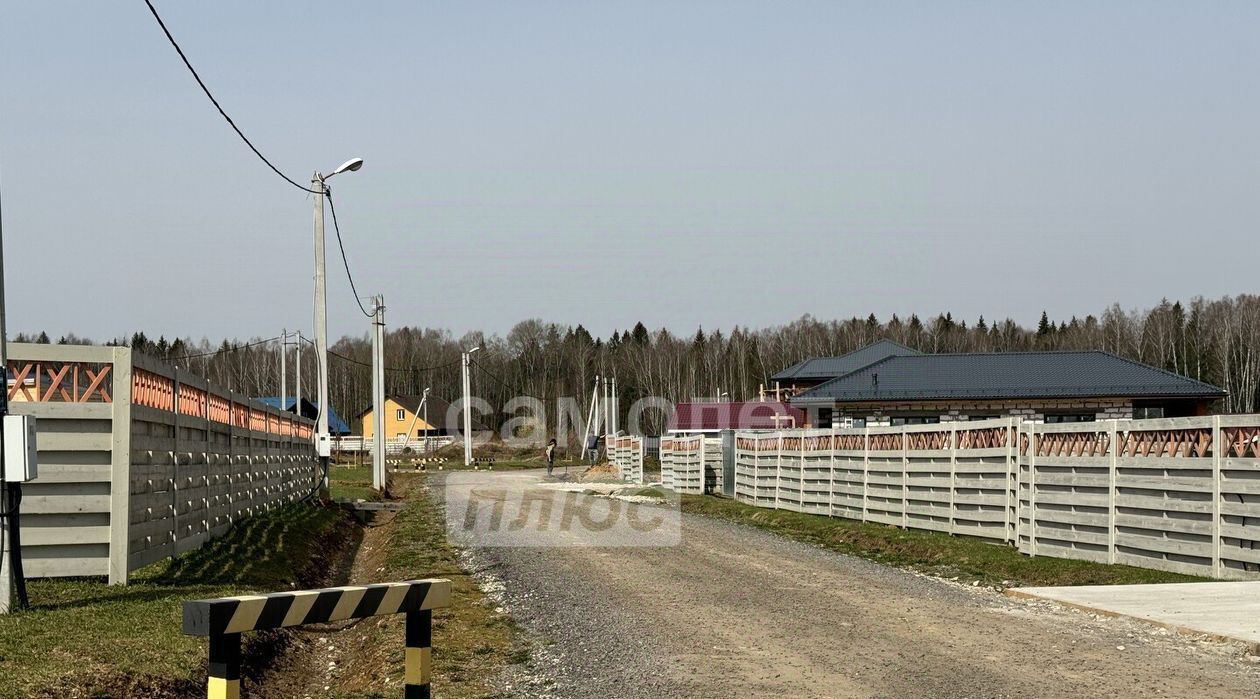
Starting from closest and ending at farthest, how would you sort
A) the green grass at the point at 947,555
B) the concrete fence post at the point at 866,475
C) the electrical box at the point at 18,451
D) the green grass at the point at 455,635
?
the green grass at the point at 455,635 < the electrical box at the point at 18,451 < the green grass at the point at 947,555 < the concrete fence post at the point at 866,475

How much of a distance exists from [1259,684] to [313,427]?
3155 centimetres

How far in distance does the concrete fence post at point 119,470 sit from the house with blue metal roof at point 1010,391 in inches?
1432

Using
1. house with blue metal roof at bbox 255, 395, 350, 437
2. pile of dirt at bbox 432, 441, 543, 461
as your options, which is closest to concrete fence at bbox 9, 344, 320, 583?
pile of dirt at bbox 432, 441, 543, 461

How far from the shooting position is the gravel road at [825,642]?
804cm

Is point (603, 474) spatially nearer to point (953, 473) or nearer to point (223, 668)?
point (953, 473)

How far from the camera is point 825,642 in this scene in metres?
9.73

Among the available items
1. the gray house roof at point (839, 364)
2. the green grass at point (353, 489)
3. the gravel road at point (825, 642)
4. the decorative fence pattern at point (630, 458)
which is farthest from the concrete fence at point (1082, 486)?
the gray house roof at point (839, 364)

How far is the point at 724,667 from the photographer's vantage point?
8773mm

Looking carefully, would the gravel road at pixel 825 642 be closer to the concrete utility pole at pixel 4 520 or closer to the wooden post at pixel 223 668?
the wooden post at pixel 223 668

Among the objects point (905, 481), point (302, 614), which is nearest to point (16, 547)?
point (302, 614)

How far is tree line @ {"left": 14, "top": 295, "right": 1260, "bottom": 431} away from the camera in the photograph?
12069 centimetres

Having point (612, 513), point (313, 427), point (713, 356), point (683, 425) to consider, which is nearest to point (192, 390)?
point (612, 513)

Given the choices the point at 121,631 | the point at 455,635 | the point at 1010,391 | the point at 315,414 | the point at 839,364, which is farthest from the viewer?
the point at 315,414

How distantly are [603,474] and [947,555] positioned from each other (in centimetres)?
4152
